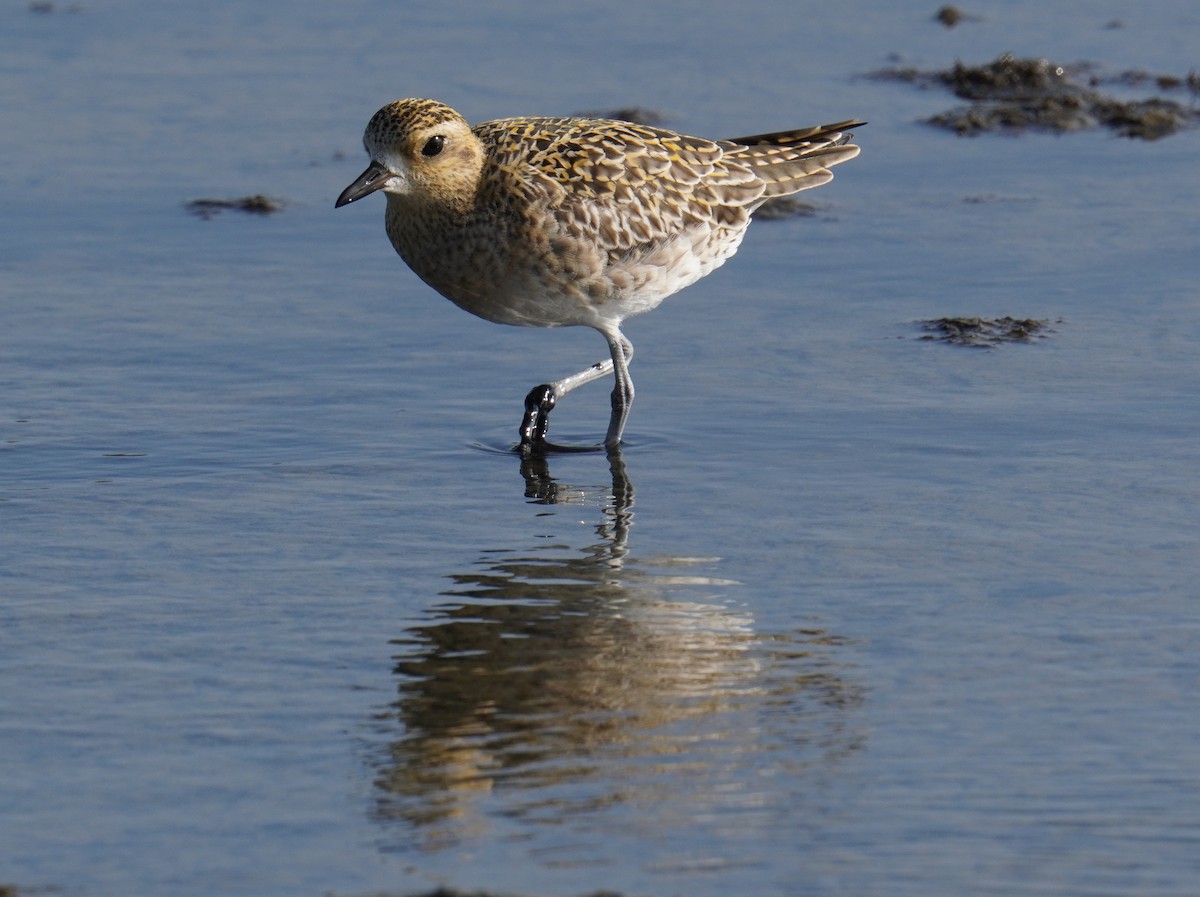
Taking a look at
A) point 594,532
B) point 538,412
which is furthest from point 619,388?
point 594,532

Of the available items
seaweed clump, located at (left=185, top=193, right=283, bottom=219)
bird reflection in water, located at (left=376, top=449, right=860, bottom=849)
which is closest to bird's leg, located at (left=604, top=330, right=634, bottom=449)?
bird reflection in water, located at (left=376, top=449, right=860, bottom=849)

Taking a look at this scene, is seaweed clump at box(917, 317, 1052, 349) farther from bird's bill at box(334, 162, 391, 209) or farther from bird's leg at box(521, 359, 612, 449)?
bird's bill at box(334, 162, 391, 209)

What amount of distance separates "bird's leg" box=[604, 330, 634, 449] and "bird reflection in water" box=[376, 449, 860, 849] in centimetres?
141

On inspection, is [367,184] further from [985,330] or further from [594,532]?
[985,330]

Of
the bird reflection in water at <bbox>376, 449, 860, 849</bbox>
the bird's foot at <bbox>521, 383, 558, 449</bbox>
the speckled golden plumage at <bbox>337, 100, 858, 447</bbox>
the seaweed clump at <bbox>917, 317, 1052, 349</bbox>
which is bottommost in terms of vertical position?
the bird reflection in water at <bbox>376, 449, 860, 849</bbox>

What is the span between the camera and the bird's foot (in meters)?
9.25

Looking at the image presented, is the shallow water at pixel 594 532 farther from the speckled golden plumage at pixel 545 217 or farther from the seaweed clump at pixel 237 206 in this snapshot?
the speckled golden plumage at pixel 545 217

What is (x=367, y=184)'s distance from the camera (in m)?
9.26

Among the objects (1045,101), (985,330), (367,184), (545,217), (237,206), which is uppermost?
(1045,101)

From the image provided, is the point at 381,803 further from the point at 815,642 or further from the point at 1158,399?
the point at 1158,399

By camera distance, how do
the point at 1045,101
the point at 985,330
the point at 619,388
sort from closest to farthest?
the point at 619,388
the point at 985,330
the point at 1045,101

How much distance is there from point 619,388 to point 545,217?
841mm

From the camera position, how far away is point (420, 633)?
7094 millimetres

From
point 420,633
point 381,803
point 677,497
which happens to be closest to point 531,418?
point 677,497
